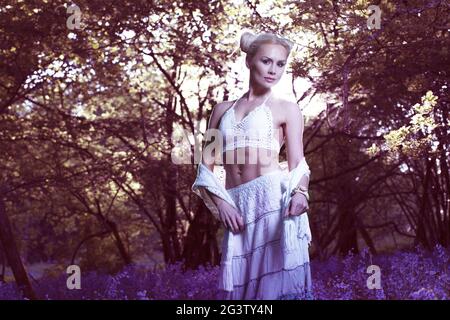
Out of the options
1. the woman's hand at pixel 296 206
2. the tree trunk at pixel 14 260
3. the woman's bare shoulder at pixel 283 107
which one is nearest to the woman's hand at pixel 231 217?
the woman's hand at pixel 296 206

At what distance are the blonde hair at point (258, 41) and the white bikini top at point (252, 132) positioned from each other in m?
0.37

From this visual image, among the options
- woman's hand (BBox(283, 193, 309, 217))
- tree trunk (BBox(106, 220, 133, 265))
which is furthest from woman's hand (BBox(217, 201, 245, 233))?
tree trunk (BBox(106, 220, 133, 265))

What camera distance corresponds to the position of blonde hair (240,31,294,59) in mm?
4086

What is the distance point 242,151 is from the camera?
4.02 metres

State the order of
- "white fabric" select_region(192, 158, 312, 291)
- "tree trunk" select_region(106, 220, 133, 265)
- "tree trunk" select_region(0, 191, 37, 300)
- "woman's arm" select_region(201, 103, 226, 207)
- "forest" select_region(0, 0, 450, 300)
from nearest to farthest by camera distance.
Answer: "white fabric" select_region(192, 158, 312, 291), "woman's arm" select_region(201, 103, 226, 207), "forest" select_region(0, 0, 450, 300), "tree trunk" select_region(0, 191, 37, 300), "tree trunk" select_region(106, 220, 133, 265)

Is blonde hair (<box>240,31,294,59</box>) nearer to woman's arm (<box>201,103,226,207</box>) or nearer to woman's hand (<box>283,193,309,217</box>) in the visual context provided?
woman's arm (<box>201,103,226,207</box>)

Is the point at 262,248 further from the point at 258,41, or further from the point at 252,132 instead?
the point at 258,41

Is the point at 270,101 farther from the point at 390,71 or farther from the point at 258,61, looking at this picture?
the point at 390,71

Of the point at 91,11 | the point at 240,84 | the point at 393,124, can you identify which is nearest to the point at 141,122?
the point at 240,84

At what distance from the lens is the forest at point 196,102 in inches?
247

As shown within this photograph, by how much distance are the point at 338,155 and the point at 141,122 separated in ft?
15.2

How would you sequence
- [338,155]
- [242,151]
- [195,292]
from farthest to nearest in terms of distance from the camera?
1. [338,155]
2. [195,292]
3. [242,151]

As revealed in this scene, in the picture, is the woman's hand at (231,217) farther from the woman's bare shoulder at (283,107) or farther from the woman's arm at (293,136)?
the woman's bare shoulder at (283,107)

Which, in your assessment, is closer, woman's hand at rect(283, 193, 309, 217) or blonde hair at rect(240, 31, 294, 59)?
woman's hand at rect(283, 193, 309, 217)
